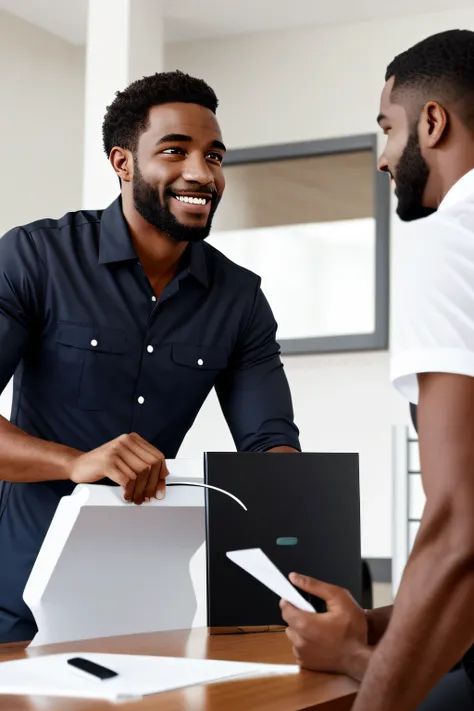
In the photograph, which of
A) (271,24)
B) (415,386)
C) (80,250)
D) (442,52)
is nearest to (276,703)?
(415,386)

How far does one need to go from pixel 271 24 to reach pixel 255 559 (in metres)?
3.56

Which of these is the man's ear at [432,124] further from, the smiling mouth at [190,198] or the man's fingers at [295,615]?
the smiling mouth at [190,198]

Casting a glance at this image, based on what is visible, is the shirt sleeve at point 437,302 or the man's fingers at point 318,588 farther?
the man's fingers at point 318,588

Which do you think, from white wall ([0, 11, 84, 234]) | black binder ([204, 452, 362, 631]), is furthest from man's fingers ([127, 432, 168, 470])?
white wall ([0, 11, 84, 234])

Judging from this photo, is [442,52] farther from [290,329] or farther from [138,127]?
[290,329]

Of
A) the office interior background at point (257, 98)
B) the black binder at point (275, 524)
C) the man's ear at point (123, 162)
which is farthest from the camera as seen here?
the office interior background at point (257, 98)

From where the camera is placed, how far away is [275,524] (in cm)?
153

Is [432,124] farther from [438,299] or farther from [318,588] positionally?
[318,588]

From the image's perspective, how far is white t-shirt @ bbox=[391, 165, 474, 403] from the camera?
988 mm

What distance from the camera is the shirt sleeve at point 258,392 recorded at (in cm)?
210

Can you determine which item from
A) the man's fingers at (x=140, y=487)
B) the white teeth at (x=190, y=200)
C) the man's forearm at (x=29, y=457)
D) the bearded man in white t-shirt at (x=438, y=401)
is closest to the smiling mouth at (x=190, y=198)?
the white teeth at (x=190, y=200)

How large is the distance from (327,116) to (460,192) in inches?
127

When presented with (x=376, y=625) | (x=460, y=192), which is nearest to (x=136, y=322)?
(x=376, y=625)

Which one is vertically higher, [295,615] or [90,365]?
[90,365]
